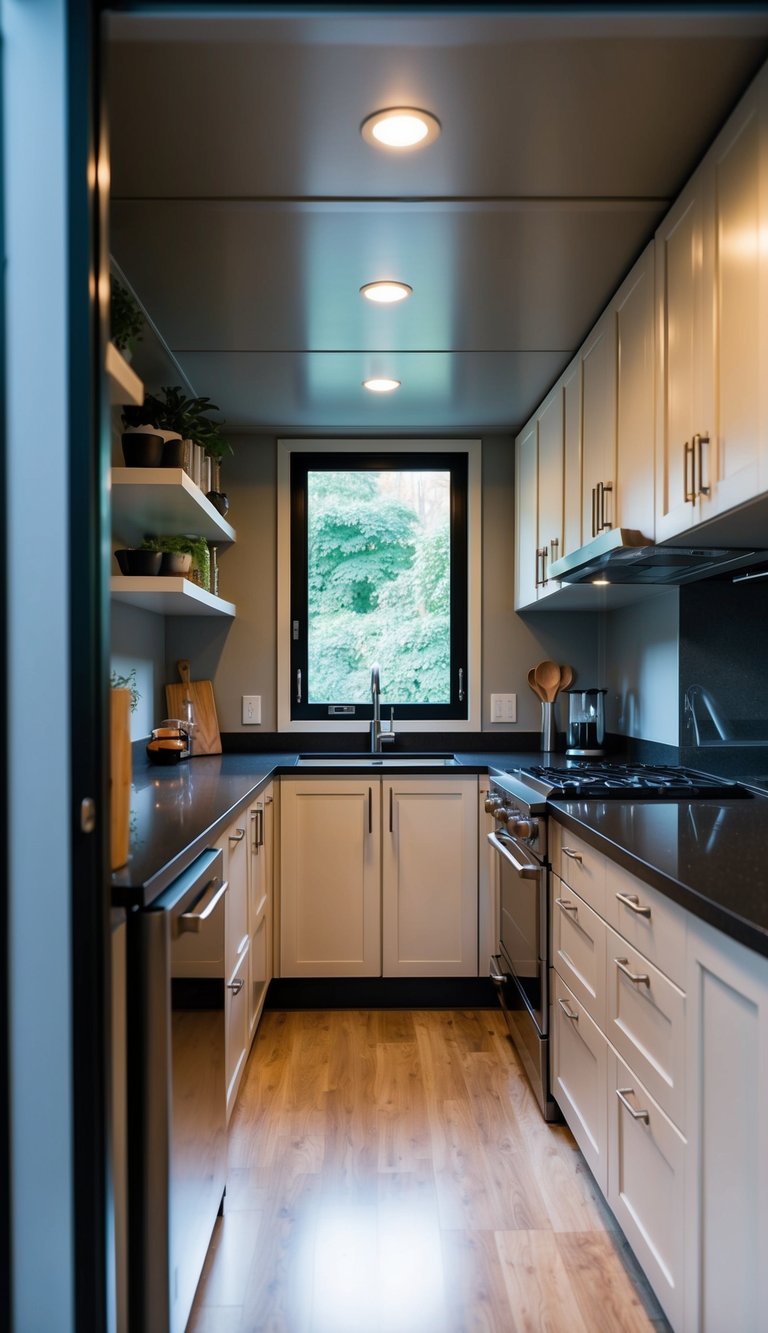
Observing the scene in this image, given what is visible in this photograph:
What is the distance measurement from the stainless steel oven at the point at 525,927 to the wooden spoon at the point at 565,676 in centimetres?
90

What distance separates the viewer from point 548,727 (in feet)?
12.8

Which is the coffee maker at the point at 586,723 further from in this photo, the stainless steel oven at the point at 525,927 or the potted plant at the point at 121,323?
the potted plant at the point at 121,323

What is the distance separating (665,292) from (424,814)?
200 centimetres

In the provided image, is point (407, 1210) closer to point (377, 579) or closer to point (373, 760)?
point (373, 760)

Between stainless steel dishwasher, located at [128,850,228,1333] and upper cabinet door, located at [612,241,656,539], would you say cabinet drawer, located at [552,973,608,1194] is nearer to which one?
stainless steel dishwasher, located at [128,850,228,1333]

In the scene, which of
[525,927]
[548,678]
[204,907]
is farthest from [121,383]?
[548,678]

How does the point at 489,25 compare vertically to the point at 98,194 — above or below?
above

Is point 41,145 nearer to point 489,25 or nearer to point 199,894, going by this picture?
point 489,25

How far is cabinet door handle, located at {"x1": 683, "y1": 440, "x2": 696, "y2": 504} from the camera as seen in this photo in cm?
190

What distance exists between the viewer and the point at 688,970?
57.5 inches

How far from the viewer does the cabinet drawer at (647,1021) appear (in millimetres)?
1508

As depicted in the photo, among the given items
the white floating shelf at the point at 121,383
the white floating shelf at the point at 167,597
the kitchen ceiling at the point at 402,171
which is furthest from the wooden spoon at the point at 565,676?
the white floating shelf at the point at 121,383

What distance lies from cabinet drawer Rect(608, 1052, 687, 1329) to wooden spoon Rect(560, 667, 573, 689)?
215 centimetres

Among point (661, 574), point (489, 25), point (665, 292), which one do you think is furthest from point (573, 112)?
point (661, 574)
